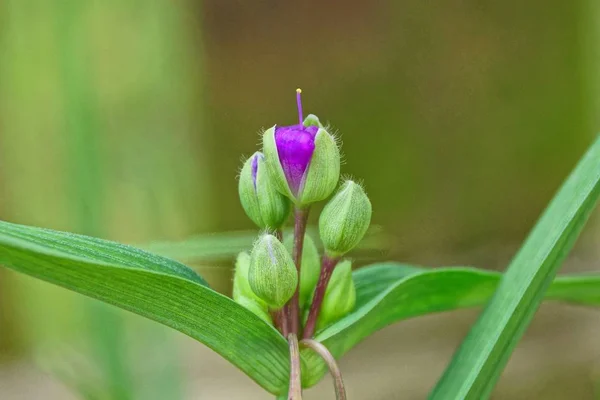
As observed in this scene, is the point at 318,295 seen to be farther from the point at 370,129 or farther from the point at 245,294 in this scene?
the point at 370,129

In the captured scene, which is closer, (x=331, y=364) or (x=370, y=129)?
(x=331, y=364)

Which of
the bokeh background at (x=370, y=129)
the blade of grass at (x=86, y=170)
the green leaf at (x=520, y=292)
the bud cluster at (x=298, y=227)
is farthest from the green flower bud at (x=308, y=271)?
the bokeh background at (x=370, y=129)

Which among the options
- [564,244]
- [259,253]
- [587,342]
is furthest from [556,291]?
[587,342]

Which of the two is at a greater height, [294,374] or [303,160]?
[303,160]

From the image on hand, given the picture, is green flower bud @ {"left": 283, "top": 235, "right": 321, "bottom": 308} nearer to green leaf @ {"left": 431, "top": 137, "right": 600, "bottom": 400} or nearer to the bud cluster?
the bud cluster

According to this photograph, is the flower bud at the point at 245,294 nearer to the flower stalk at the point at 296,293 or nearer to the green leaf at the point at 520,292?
the flower stalk at the point at 296,293

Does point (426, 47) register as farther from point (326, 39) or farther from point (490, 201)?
point (490, 201)

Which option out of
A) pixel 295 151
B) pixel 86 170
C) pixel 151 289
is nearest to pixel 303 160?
pixel 295 151
